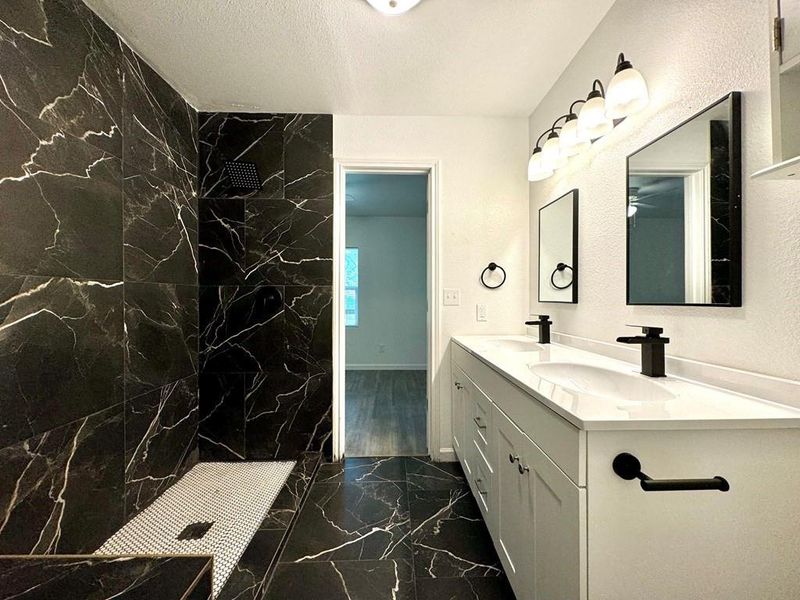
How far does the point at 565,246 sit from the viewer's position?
1.84 m

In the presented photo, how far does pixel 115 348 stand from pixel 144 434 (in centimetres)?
51

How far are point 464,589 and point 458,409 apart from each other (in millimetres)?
921

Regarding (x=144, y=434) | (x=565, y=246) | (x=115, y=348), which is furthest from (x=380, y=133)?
(x=144, y=434)

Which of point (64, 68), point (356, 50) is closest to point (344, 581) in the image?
point (64, 68)

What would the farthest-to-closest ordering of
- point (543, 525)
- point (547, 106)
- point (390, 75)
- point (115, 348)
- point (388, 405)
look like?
point (388, 405) < point (547, 106) < point (390, 75) < point (115, 348) < point (543, 525)

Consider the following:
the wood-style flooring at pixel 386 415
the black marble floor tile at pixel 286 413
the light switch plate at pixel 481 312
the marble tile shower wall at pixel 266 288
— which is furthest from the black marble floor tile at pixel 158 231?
the light switch plate at pixel 481 312

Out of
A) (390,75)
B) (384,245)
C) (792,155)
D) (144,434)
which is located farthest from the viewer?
(384,245)

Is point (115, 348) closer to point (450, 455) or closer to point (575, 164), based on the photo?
point (450, 455)

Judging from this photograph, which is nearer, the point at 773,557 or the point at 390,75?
the point at 773,557

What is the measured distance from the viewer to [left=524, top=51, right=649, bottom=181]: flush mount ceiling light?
4.00 feet

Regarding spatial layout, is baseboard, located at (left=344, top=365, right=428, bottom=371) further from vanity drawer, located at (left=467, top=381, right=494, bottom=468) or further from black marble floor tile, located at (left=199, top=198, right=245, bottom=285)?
vanity drawer, located at (left=467, top=381, right=494, bottom=468)

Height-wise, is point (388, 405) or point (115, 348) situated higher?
point (115, 348)

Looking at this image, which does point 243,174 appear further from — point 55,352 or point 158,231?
point 55,352

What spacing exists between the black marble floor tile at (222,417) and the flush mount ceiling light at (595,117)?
7.43 feet
